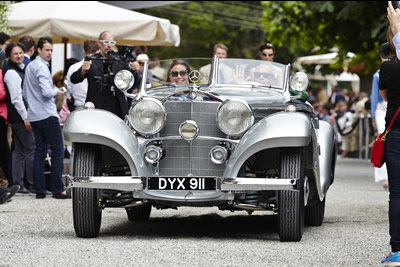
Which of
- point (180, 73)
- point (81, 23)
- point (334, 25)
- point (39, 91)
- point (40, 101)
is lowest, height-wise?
point (40, 101)

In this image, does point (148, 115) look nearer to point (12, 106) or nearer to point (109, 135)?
point (109, 135)

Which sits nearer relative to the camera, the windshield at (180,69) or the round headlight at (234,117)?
the round headlight at (234,117)

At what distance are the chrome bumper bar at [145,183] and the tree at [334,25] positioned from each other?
11.1 m

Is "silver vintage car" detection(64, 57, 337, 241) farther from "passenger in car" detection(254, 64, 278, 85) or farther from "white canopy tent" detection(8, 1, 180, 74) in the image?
"white canopy tent" detection(8, 1, 180, 74)

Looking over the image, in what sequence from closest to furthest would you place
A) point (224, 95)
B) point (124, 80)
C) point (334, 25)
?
point (224, 95) < point (124, 80) < point (334, 25)

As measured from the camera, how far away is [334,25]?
21.5 meters

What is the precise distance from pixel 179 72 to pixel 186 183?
6.84 ft

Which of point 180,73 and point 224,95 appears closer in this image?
point 224,95

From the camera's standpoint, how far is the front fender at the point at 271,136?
7.72 meters

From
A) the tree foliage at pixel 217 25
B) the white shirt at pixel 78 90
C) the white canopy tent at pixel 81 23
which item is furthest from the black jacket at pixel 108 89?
the tree foliage at pixel 217 25

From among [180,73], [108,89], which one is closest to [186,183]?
[180,73]

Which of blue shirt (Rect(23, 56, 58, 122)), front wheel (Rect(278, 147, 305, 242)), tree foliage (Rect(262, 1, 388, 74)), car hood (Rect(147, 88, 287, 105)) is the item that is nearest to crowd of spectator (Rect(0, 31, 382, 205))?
blue shirt (Rect(23, 56, 58, 122))

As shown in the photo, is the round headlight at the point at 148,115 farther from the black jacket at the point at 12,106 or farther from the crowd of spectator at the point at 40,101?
the black jacket at the point at 12,106

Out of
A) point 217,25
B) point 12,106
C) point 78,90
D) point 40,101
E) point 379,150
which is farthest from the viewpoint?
point 217,25
